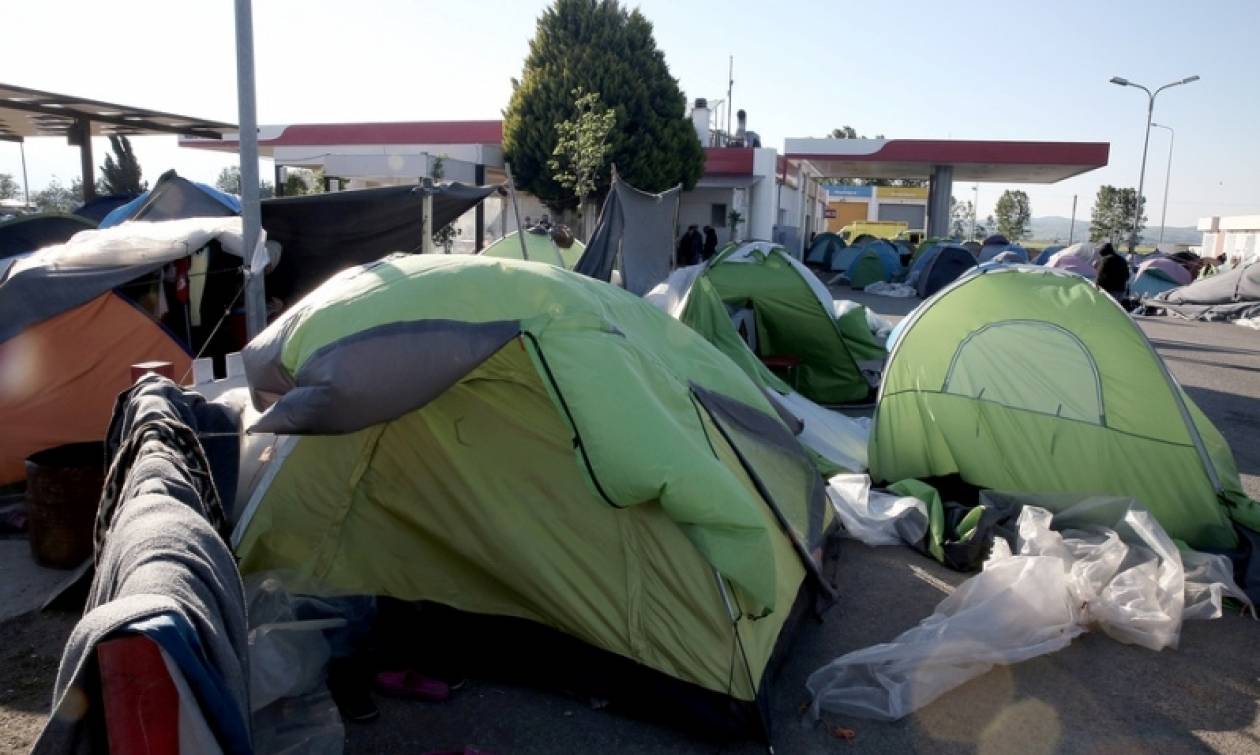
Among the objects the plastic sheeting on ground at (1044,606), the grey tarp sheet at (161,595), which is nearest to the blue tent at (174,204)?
the grey tarp sheet at (161,595)

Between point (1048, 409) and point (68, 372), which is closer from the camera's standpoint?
point (1048, 409)

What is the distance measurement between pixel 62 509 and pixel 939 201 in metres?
31.3

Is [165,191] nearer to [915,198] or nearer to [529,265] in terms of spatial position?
[529,265]

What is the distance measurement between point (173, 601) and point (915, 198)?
207ft

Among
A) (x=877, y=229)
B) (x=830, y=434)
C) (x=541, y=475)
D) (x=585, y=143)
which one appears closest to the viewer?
(x=541, y=475)

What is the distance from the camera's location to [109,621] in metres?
1.41

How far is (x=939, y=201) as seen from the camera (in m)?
31.9

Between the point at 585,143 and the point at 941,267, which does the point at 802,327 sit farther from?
the point at 941,267

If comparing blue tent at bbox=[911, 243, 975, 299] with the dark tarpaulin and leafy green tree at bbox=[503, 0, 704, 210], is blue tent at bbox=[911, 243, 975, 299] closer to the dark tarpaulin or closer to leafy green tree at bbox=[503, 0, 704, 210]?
leafy green tree at bbox=[503, 0, 704, 210]

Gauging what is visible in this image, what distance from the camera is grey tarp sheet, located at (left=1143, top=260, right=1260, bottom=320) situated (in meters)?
18.8

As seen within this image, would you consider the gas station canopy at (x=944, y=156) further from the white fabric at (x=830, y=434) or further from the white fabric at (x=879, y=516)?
the white fabric at (x=879, y=516)

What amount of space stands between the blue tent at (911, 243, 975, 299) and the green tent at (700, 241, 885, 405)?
1360 cm

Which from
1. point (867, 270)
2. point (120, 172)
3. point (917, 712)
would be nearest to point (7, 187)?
point (120, 172)

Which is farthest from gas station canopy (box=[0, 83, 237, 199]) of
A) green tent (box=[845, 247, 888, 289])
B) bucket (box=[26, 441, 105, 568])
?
green tent (box=[845, 247, 888, 289])
